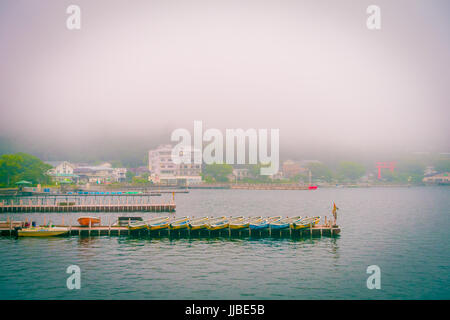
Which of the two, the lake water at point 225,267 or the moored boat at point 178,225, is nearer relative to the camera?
the lake water at point 225,267

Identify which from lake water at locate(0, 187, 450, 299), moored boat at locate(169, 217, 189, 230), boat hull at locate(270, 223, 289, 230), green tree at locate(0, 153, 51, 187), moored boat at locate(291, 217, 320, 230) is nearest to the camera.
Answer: lake water at locate(0, 187, 450, 299)

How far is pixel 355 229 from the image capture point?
5991 centimetres

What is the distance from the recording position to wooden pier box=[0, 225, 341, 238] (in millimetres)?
48469

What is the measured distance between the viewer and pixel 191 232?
4900 cm

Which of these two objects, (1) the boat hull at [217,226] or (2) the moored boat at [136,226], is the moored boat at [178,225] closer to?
(1) the boat hull at [217,226]

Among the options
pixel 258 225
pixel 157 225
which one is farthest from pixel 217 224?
pixel 157 225

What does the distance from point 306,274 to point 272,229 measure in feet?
51.3

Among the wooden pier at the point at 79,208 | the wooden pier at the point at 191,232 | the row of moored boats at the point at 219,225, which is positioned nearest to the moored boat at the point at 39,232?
the wooden pier at the point at 191,232

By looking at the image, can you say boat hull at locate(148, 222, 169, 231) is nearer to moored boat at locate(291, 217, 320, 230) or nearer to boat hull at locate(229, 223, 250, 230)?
boat hull at locate(229, 223, 250, 230)

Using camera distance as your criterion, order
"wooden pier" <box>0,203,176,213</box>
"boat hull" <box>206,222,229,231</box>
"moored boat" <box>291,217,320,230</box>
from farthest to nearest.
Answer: "wooden pier" <box>0,203,176,213</box> → "boat hull" <box>206,222,229,231</box> → "moored boat" <box>291,217,320,230</box>

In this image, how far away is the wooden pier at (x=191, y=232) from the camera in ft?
159

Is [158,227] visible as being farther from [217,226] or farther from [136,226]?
[217,226]

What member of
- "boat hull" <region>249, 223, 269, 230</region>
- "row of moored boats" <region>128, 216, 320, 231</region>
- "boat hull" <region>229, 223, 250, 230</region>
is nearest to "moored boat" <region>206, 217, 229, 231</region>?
"row of moored boats" <region>128, 216, 320, 231</region>
